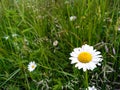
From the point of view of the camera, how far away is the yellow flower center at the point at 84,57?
55.0 inches

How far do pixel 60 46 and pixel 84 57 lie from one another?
564mm

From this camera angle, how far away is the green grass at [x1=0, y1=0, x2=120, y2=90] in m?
1.80

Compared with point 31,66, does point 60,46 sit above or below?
above

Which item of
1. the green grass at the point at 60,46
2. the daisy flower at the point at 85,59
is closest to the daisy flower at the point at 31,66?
the green grass at the point at 60,46

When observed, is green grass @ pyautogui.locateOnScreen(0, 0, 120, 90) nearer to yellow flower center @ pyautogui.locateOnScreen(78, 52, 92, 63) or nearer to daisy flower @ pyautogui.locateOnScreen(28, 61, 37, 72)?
daisy flower @ pyautogui.locateOnScreen(28, 61, 37, 72)

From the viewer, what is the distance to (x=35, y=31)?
201 cm

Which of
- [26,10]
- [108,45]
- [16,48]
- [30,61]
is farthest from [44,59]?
[26,10]

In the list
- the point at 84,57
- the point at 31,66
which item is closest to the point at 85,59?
the point at 84,57

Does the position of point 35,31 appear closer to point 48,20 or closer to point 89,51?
point 48,20

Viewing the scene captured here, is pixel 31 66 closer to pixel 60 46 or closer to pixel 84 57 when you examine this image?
pixel 60 46

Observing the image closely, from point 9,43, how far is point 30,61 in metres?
0.27

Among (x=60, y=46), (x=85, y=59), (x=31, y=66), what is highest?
(x=60, y=46)

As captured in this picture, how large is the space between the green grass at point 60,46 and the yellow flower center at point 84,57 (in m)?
0.32

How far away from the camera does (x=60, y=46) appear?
1.97 meters
